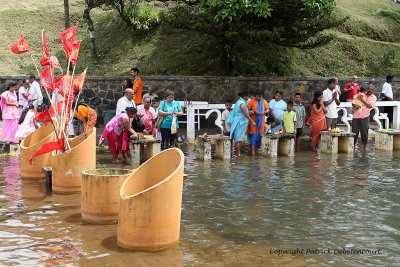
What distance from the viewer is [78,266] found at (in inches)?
228

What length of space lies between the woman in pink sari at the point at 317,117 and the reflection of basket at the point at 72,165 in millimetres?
7394

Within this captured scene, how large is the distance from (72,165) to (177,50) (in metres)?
13.9

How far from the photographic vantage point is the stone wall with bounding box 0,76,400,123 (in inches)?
762

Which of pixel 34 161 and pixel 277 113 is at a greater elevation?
pixel 277 113

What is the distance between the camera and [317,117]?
14.7 metres

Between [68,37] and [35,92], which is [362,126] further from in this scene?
[35,92]

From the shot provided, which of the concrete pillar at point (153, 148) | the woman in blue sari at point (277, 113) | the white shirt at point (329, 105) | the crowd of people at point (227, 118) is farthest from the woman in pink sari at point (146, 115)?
the white shirt at point (329, 105)

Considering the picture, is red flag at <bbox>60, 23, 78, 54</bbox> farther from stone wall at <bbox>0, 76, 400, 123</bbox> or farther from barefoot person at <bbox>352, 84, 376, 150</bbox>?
stone wall at <bbox>0, 76, 400, 123</bbox>

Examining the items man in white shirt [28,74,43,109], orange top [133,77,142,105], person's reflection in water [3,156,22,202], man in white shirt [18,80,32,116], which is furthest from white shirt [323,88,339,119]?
man in white shirt [18,80,32,116]

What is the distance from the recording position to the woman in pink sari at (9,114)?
14.3 m

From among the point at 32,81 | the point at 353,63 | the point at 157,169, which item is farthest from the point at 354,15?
the point at 157,169

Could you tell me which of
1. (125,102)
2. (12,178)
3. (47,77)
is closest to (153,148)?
(125,102)

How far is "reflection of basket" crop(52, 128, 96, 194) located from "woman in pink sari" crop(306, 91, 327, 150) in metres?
7.39

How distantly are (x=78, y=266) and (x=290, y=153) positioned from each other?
8988mm
